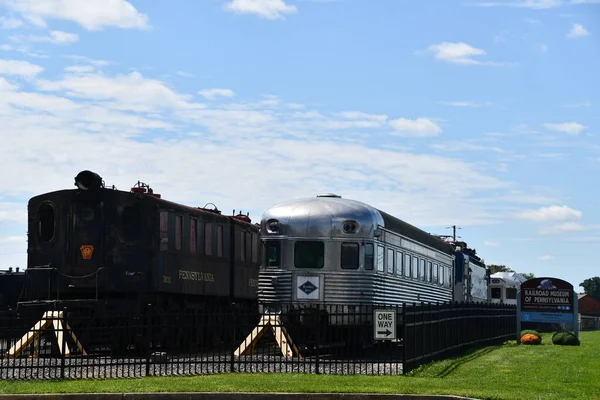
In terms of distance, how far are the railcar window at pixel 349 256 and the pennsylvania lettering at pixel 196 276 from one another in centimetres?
444

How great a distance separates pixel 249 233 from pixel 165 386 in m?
16.6

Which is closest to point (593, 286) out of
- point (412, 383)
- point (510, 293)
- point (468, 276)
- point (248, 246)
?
point (510, 293)

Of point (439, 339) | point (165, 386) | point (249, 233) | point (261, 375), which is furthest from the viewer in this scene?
point (249, 233)

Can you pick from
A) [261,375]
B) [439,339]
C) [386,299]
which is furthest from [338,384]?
[386,299]

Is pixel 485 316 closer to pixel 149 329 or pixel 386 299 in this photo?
pixel 386 299

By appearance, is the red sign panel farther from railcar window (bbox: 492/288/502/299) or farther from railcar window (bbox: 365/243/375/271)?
railcar window (bbox: 492/288/502/299)

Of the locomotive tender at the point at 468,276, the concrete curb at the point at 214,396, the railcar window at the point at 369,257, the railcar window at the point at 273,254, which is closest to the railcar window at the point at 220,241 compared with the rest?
the railcar window at the point at 273,254

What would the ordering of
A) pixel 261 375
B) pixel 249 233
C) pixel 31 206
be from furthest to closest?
pixel 249 233
pixel 31 206
pixel 261 375

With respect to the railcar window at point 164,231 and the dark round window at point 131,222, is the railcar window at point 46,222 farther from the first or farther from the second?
the railcar window at point 164,231

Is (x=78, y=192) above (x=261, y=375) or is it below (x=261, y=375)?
above

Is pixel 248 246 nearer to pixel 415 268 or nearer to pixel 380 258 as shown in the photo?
pixel 415 268

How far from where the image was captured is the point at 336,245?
26.8 m

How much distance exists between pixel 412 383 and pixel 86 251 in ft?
36.0

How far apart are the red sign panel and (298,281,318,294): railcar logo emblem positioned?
37.1 feet
